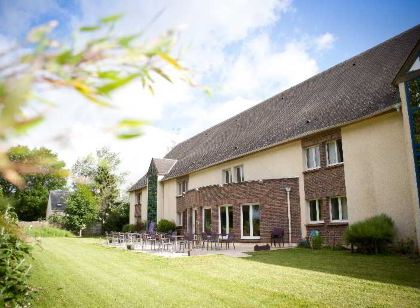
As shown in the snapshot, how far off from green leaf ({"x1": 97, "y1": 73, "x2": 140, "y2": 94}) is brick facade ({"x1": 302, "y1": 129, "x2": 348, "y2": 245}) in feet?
56.4

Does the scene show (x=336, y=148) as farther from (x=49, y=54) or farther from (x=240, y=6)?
(x=49, y=54)

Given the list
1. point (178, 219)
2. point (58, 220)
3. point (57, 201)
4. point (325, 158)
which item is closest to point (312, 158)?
point (325, 158)

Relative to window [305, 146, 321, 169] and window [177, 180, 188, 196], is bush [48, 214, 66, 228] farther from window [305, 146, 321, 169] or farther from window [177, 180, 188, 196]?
Result: window [305, 146, 321, 169]

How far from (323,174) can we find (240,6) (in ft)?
53.3

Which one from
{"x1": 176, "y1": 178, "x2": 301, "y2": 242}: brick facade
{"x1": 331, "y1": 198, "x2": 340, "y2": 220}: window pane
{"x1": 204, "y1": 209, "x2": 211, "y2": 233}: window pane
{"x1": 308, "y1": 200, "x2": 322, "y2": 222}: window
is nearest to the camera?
{"x1": 331, "y1": 198, "x2": 340, "y2": 220}: window pane

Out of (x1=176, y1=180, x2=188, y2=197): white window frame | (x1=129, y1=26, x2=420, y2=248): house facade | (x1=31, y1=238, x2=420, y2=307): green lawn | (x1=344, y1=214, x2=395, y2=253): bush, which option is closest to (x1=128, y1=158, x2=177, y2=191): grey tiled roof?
(x1=176, y1=180, x2=188, y2=197): white window frame

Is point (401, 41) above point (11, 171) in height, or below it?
above

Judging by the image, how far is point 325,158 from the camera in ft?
59.1

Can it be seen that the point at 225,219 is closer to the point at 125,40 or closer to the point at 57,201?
the point at 125,40

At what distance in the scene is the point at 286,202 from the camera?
64.2 ft

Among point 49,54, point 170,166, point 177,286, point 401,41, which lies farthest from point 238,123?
point 49,54

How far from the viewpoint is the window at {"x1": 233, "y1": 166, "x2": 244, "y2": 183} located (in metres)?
24.5

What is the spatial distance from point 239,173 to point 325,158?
7.92 m

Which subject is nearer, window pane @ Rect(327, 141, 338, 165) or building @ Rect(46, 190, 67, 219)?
window pane @ Rect(327, 141, 338, 165)
